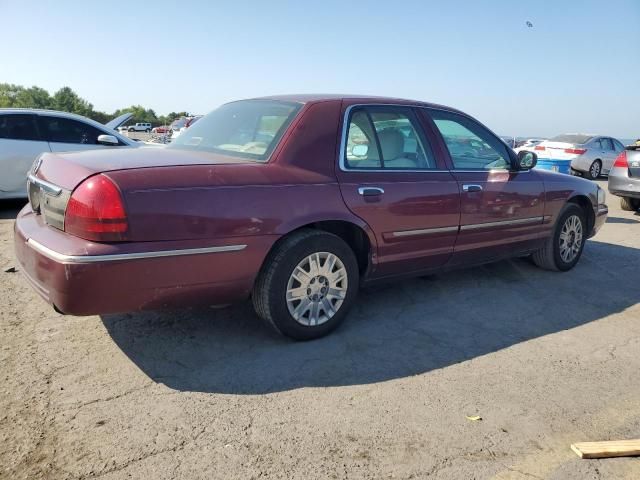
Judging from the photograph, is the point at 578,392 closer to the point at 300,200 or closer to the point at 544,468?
the point at 544,468

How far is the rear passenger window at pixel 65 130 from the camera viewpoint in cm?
770

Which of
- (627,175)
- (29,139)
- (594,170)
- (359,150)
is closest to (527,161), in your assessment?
(359,150)

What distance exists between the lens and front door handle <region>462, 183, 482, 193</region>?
4258mm

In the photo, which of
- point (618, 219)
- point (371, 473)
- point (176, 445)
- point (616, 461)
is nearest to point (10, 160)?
point (176, 445)

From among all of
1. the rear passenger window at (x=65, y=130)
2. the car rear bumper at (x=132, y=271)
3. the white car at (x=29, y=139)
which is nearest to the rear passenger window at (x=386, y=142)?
the car rear bumper at (x=132, y=271)

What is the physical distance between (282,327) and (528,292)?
2.55 meters

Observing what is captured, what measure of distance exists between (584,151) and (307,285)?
15879 millimetres

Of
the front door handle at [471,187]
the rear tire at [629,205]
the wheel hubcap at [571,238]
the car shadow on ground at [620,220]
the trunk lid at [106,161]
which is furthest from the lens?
the rear tire at [629,205]

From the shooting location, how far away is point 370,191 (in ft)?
12.0

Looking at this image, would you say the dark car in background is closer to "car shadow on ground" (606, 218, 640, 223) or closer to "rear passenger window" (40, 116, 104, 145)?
"car shadow on ground" (606, 218, 640, 223)

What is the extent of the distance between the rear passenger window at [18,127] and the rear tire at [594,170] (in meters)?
15.7

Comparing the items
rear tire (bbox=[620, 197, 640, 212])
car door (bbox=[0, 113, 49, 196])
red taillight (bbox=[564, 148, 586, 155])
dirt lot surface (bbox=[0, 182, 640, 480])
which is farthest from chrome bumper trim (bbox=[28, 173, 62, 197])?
red taillight (bbox=[564, 148, 586, 155])

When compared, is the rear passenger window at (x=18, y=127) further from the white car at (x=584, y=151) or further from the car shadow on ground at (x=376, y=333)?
the white car at (x=584, y=151)

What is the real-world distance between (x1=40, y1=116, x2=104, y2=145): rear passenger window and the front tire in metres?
5.72
